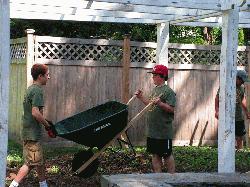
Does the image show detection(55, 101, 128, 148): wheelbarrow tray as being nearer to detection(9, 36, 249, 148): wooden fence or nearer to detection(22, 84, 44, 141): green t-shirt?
detection(22, 84, 44, 141): green t-shirt

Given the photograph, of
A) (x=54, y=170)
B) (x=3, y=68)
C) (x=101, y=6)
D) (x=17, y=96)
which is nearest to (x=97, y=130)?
(x=54, y=170)

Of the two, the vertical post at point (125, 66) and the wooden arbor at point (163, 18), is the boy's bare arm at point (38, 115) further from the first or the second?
the vertical post at point (125, 66)

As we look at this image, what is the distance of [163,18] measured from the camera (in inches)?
384

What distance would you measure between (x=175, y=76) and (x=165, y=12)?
2480 mm

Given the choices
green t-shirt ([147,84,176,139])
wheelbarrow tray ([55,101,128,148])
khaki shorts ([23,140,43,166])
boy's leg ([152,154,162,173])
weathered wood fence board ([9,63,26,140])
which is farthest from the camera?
weathered wood fence board ([9,63,26,140])

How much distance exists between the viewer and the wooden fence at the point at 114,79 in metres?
10.3

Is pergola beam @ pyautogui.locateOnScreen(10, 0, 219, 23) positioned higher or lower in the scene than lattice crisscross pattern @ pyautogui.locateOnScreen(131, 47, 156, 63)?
higher

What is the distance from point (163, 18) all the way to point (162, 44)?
3.52ft

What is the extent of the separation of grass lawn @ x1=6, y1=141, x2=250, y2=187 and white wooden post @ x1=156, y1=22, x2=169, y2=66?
1.89m

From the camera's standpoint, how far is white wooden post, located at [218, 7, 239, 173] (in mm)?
6578

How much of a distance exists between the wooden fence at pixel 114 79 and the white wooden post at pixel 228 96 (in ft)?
14.2

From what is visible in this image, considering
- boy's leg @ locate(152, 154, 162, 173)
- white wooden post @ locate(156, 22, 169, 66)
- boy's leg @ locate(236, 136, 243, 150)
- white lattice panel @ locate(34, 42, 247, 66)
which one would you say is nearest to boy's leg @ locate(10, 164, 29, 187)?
boy's leg @ locate(152, 154, 162, 173)

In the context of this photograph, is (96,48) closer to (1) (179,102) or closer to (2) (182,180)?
(1) (179,102)

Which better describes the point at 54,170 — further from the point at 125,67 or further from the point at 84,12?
the point at 125,67
